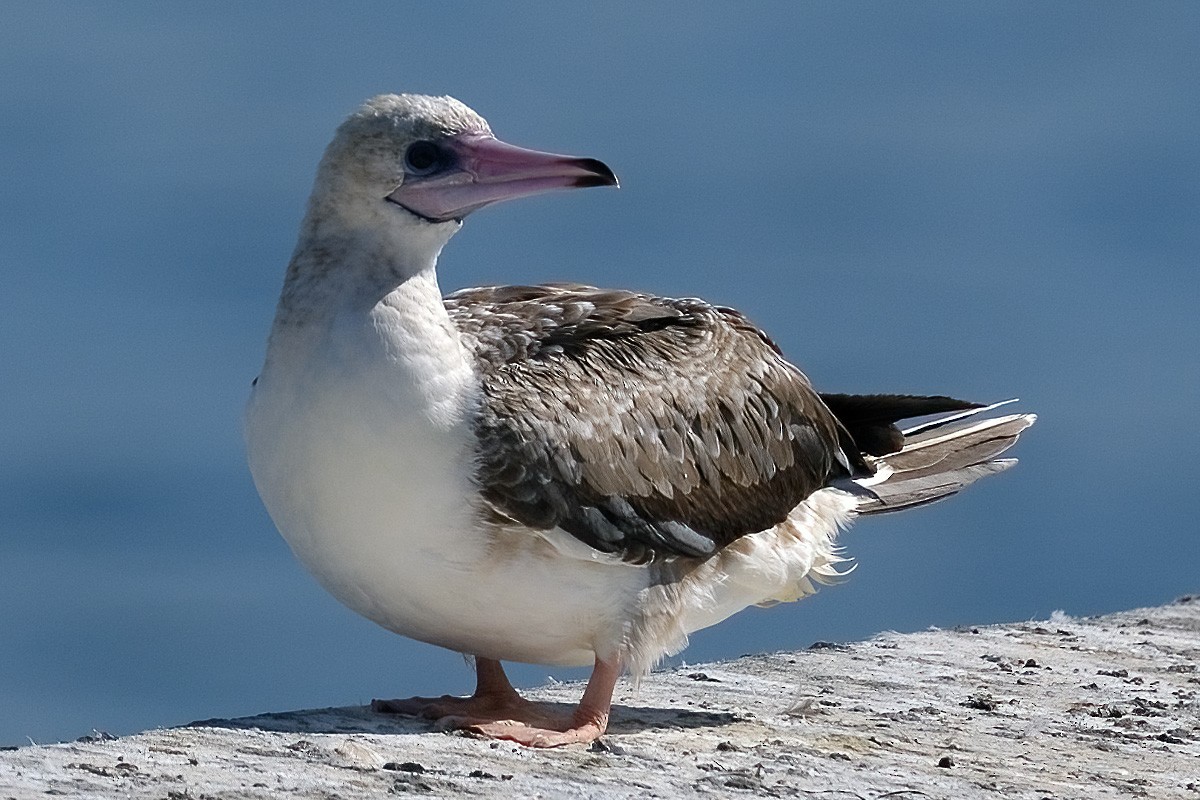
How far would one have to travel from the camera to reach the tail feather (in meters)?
10.4

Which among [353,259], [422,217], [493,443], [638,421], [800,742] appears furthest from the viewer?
[800,742]

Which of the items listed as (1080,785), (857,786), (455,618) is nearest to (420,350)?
(455,618)

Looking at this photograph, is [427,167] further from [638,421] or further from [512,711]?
[512,711]

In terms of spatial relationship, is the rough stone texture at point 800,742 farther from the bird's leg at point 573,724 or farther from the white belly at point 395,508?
the white belly at point 395,508

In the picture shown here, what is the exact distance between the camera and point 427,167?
850 centimetres

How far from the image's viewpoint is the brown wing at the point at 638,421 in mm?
8367

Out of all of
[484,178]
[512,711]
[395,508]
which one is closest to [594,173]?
[484,178]

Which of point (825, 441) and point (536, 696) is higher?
point (825, 441)

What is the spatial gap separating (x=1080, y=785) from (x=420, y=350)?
118 inches

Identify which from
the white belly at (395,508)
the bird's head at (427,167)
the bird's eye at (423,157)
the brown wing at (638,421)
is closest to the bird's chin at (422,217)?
the bird's head at (427,167)

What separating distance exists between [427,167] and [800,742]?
271cm

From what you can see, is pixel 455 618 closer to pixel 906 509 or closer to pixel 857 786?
pixel 857 786

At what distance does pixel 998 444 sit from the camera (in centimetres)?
1089

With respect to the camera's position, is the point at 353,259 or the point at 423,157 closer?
the point at 353,259
